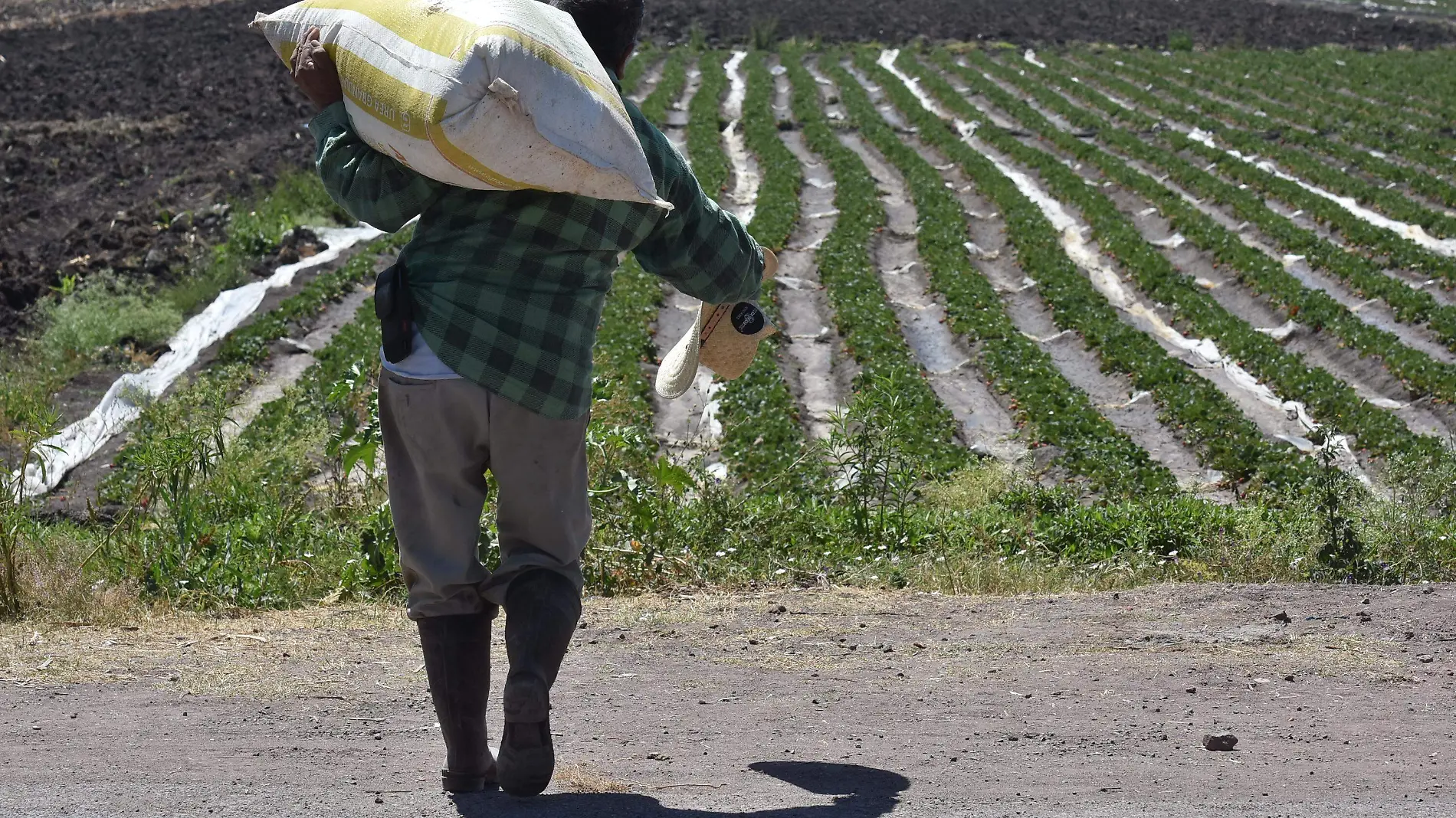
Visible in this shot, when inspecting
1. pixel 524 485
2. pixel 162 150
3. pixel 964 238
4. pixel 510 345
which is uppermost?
pixel 510 345

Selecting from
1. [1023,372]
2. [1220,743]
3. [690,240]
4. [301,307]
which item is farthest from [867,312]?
[690,240]

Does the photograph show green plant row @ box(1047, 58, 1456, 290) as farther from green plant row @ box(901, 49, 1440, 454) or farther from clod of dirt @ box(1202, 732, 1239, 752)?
clod of dirt @ box(1202, 732, 1239, 752)

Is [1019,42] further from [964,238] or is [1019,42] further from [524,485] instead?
[524,485]

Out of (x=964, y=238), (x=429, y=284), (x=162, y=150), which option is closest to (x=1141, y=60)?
(x=964, y=238)

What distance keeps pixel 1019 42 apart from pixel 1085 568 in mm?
42184

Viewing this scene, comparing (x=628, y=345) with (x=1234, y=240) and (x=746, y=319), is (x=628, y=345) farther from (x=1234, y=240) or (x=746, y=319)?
(x=746, y=319)

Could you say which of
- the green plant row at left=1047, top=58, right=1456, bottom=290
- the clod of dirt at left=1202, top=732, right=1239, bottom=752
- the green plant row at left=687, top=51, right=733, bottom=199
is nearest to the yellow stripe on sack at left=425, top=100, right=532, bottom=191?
the clod of dirt at left=1202, top=732, right=1239, bottom=752

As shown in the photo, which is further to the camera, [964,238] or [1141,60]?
[1141,60]

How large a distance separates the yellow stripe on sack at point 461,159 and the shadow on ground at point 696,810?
1.36 m

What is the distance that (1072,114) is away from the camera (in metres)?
31.2

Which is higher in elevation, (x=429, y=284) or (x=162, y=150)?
(x=429, y=284)

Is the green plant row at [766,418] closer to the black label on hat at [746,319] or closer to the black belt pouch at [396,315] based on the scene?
the black label on hat at [746,319]

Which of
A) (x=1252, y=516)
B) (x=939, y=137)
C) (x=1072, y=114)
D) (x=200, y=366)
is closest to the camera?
(x=1252, y=516)

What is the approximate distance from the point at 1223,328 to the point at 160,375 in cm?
1050
